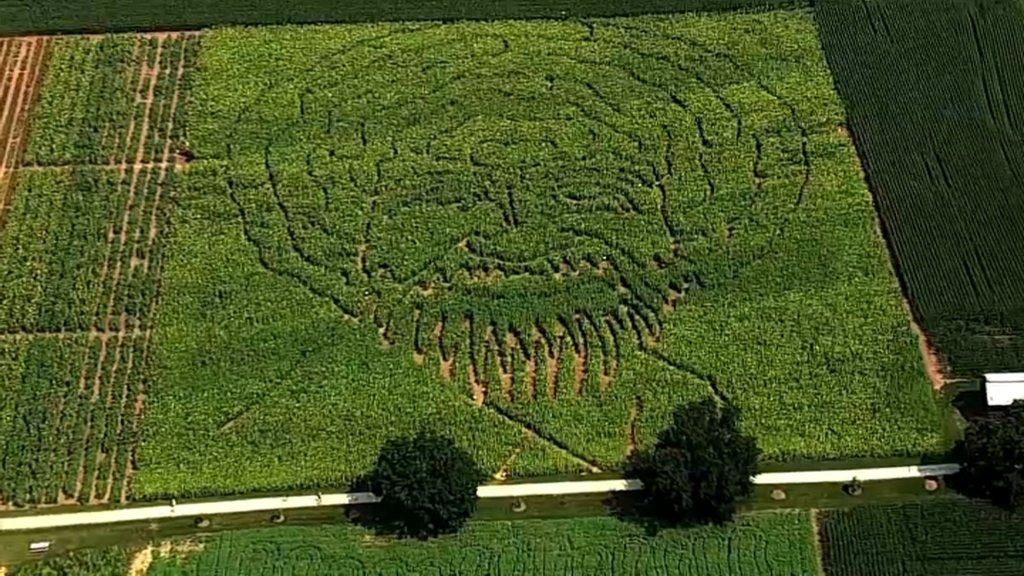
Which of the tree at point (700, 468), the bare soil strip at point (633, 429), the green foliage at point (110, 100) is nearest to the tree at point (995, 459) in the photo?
the tree at point (700, 468)

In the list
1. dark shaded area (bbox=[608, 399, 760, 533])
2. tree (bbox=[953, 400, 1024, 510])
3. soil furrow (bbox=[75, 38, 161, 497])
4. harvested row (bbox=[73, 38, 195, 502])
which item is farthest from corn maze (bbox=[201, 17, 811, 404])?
tree (bbox=[953, 400, 1024, 510])

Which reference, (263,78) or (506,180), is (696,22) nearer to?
(506,180)

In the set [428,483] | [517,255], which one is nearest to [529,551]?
[428,483]

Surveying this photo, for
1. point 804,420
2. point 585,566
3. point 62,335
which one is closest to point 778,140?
point 804,420

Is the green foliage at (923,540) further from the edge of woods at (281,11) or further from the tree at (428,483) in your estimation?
the edge of woods at (281,11)

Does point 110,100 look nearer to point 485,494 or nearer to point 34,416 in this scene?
point 34,416

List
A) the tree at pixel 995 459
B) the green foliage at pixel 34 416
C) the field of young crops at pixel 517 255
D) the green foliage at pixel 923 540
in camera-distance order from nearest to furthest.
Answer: the tree at pixel 995 459 → the green foliage at pixel 923 540 → the green foliage at pixel 34 416 → the field of young crops at pixel 517 255
